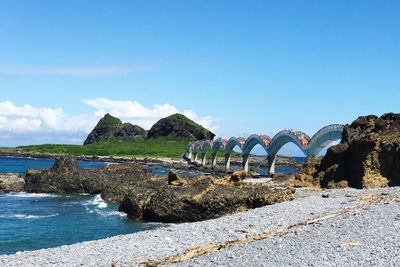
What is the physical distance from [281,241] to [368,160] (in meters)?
16.4

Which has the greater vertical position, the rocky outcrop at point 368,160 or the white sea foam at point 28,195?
the rocky outcrop at point 368,160

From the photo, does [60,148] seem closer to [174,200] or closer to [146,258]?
[174,200]

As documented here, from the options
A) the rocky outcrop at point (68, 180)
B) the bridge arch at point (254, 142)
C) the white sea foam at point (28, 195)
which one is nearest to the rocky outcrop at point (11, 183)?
the rocky outcrop at point (68, 180)

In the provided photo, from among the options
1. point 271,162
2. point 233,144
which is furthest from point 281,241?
point 233,144

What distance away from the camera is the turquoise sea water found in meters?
27.4

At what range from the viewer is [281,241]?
1628 cm

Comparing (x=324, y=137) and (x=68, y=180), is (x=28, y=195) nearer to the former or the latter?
(x=68, y=180)

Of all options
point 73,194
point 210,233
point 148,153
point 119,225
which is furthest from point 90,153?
point 210,233

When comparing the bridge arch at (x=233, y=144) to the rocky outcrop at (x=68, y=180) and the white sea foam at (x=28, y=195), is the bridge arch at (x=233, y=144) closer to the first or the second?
the rocky outcrop at (x=68, y=180)

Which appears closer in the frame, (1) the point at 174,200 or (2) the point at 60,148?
(1) the point at 174,200

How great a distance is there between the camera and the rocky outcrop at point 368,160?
30.3m

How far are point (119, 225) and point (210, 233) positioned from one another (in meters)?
11.9

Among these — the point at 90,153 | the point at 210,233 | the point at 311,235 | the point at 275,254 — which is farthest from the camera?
the point at 90,153

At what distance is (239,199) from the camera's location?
29.5 metres
